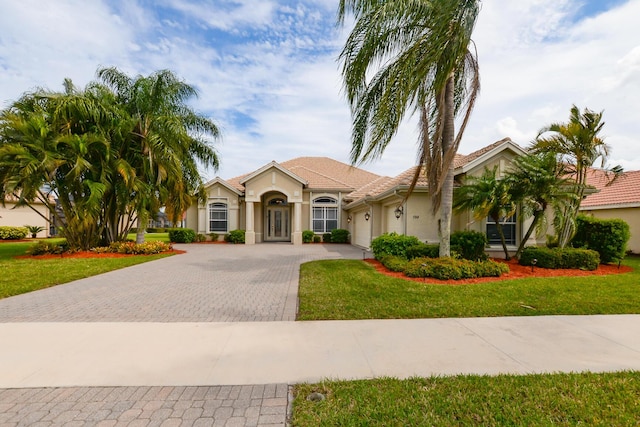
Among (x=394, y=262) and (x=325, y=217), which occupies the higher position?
(x=325, y=217)

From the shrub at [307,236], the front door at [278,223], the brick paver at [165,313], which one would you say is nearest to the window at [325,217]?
the shrub at [307,236]

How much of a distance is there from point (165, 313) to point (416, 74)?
307 inches

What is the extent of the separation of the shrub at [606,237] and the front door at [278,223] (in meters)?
17.3

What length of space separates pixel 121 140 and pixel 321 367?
1498 cm

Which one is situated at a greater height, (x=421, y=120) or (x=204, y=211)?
(x=421, y=120)

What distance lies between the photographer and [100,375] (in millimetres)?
3373

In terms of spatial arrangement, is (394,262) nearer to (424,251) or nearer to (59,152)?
(424,251)

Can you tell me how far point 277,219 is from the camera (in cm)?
2334

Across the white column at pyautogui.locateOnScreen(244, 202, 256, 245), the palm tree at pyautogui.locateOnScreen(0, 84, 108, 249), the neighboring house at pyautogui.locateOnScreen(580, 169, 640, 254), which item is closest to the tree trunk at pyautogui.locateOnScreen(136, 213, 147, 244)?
the palm tree at pyautogui.locateOnScreen(0, 84, 108, 249)

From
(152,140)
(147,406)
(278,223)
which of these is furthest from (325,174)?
(147,406)

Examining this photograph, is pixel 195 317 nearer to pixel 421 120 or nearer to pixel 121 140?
pixel 421 120

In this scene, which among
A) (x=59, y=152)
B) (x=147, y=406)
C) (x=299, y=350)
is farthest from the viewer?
(x=59, y=152)

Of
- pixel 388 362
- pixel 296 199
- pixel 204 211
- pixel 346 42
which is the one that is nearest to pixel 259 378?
pixel 388 362

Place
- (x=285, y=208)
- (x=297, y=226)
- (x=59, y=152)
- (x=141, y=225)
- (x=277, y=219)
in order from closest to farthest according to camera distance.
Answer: (x=59, y=152) < (x=141, y=225) < (x=297, y=226) < (x=285, y=208) < (x=277, y=219)
